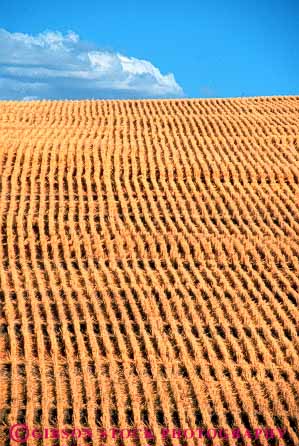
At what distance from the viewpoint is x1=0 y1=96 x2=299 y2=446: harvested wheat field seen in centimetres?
683

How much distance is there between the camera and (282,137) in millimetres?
16266

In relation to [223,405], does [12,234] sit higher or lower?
lower

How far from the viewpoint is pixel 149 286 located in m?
9.24

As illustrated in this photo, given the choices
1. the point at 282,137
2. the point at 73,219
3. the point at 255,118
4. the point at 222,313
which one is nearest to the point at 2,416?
the point at 222,313

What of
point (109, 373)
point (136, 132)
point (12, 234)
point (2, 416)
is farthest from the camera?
point (136, 132)

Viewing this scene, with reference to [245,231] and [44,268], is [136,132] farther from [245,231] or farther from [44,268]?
[44,268]

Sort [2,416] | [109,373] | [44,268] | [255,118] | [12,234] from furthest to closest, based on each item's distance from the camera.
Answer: [255,118] → [12,234] → [44,268] → [109,373] → [2,416]

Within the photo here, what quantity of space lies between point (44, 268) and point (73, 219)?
178 cm

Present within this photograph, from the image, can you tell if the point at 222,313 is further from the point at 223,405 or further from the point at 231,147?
the point at 231,147

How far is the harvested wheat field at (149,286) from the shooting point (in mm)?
6832

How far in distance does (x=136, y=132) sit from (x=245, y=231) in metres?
6.33

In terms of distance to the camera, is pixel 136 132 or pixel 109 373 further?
pixel 136 132

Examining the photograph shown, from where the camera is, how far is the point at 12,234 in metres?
10.9

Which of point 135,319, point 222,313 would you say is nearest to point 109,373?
point 135,319
